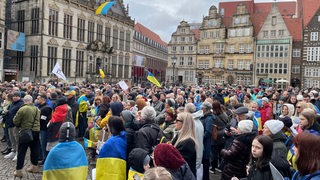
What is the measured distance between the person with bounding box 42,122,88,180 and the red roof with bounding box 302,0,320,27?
48456mm

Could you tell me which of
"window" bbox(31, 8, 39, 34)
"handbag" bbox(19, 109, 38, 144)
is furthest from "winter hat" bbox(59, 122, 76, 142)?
"window" bbox(31, 8, 39, 34)

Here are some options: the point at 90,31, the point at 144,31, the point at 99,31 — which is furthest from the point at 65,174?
the point at 144,31

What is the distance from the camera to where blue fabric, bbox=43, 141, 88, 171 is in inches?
164

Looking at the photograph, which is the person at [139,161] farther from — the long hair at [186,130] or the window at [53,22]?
the window at [53,22]

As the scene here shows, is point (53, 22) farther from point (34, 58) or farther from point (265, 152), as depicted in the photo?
point (265, 152)

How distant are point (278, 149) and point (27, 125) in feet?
17.8

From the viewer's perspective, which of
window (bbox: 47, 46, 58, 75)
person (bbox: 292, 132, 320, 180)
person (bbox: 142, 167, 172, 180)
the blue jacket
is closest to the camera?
person (bbox: 142, 167, 172, 180)

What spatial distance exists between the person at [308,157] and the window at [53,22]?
120 feet

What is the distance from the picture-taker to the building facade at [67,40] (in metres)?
34.8

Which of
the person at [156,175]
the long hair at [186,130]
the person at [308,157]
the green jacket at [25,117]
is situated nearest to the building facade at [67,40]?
the green jacket at [25,117]

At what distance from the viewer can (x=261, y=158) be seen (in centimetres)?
351

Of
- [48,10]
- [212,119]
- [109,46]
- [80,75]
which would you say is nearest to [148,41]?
[109,46]

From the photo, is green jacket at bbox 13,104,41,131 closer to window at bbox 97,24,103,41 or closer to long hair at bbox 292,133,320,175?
long hair at bbox 292,133,320,175

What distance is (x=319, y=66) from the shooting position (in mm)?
42656
